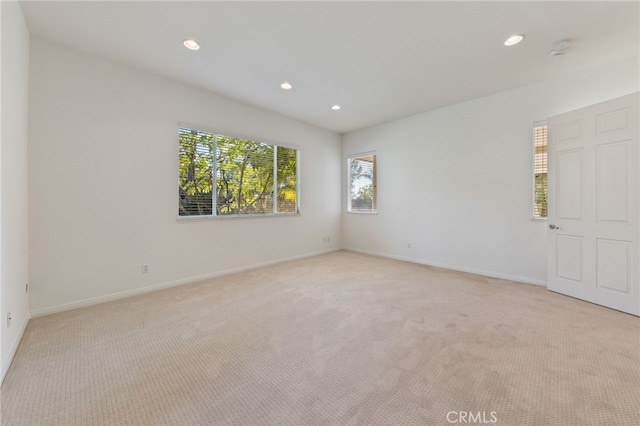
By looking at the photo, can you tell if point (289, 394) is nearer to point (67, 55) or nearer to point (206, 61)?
point (206, 61)

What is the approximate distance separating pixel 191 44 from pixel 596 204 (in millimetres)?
4869

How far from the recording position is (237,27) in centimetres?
243

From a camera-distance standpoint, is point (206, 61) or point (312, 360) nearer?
point (312, 360)

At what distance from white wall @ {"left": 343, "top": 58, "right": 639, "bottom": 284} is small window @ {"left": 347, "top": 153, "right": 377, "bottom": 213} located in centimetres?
21

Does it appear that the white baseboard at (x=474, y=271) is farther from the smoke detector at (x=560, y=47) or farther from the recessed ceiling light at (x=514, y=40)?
the recessed ceiling light at (x=514, y=40)

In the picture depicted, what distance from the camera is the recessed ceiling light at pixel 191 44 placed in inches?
104

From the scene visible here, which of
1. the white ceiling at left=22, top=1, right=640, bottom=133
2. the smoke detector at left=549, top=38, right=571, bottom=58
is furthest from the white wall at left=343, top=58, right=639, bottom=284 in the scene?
the smoke detector at left=549, top=38, right=571, bottom=58

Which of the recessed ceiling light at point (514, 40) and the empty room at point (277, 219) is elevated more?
the recessed ceiling light at point (514, 40)

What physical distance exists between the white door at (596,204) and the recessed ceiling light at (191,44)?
14.6 ft

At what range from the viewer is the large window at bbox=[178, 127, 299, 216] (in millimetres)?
3745

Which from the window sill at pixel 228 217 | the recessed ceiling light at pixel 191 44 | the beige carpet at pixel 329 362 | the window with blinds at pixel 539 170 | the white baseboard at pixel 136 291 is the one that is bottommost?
the beige carpet at pixel 329 362

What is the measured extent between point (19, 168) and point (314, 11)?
2.96 m

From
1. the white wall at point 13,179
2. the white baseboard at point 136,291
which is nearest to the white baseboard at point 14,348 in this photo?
the white wall at point 13,179

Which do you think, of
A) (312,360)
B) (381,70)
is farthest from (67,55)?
(312,360)
